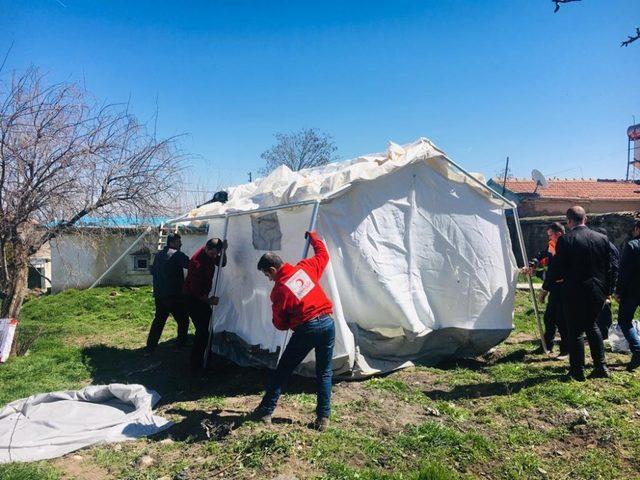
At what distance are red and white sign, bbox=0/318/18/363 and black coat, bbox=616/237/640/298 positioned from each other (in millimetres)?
8158

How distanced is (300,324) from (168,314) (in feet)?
11.5

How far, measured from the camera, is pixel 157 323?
23.7ft

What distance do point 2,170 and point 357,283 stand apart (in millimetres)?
5096

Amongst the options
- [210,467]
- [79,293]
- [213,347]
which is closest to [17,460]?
[210,467]

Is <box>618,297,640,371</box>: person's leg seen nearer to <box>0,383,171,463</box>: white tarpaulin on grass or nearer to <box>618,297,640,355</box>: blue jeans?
<box>618,297,640,355</box>: blue jeans

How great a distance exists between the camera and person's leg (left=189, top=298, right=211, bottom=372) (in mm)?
6250

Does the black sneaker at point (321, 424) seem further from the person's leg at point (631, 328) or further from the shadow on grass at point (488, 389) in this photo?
the person's leg at point (631, 328)

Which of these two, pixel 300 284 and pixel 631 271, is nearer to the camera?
pixel 300 284

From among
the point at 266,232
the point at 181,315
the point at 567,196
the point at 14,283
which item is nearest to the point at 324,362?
the point at 266,232

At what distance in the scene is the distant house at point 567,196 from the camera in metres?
21.9

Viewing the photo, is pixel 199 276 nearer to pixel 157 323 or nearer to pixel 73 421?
pixel 157 323

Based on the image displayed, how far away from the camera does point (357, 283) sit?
5625mm

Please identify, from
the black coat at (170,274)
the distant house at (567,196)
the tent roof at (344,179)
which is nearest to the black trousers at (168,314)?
the black coat at (170,274)

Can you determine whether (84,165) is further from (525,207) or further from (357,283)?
(525,207)
